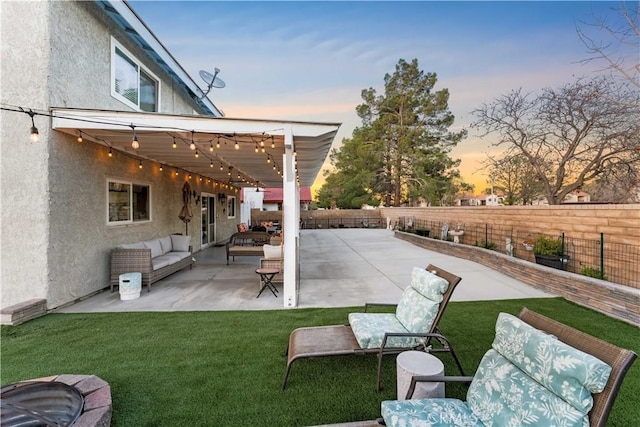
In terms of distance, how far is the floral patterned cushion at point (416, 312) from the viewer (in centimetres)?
306

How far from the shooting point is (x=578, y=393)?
4.85 ft

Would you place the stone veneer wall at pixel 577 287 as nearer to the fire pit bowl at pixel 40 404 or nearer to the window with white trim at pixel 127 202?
the fire pit bowl at pixel 40 404

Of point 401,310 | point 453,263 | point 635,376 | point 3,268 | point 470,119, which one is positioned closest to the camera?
point 635,376

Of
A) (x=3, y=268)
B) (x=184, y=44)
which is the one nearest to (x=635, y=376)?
(x=3, y=268)

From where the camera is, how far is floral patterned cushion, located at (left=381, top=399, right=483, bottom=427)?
1827 millimetres

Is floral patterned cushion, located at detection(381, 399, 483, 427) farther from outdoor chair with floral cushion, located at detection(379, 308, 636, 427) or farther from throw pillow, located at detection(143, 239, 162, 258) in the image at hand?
throw pillow, located at detection(143, 239, 162, 258)

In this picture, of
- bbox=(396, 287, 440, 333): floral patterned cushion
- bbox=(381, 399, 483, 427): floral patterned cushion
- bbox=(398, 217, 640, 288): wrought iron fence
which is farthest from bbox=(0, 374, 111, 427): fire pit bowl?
bbox=(398, 217, 640, 288): wrought iron fence

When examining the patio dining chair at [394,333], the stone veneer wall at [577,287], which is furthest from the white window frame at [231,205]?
the patio dining chair at [394,333]

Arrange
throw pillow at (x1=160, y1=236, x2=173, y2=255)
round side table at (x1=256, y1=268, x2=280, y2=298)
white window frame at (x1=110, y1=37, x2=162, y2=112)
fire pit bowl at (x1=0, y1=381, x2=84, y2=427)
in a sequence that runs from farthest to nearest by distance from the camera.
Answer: throw pillow at (x1=160, y1=236, x2=173, y2=255) → white window frame at (x1=110, y1=37, x2=162, y2=112) → round side table at (x1=256, y1=268, x2=280, y2=298) → fire pit bowl at (x1=0, y1=381, x2=84, y2=427)

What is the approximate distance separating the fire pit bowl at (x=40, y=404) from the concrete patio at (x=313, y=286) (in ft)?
9.54

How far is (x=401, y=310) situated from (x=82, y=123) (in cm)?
552

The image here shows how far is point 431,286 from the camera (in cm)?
313

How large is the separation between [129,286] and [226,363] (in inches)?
134

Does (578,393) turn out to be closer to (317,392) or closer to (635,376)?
(317,392)
